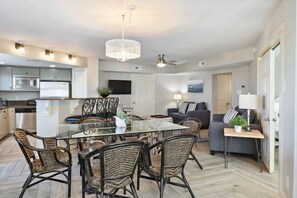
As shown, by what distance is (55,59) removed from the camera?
235 inches

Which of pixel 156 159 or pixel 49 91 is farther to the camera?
pixel 49 91

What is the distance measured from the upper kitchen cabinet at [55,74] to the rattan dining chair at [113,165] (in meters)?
5.93

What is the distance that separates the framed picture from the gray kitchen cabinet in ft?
22.2

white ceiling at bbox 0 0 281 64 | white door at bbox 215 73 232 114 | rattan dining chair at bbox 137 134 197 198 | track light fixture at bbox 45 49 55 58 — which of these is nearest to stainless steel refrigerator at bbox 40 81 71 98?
track light fixture at bbox 45 49 55 58

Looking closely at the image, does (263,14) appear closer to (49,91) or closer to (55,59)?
(55,59)

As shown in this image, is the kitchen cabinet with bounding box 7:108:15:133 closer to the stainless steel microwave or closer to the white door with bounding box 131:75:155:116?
the stainless steel microwave

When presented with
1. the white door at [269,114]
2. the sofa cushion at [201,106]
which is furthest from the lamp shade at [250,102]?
the sofa cushion at [201,106]

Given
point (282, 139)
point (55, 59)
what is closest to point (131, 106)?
point (55, 59)

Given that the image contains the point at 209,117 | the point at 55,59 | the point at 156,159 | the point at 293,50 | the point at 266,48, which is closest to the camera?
the point at 293,50

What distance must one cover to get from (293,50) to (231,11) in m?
1.17

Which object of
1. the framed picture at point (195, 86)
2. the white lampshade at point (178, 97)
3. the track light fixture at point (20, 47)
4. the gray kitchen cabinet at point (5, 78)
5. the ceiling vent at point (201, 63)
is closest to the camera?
the track light fixture at point (20, 47)

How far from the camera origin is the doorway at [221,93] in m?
8.20

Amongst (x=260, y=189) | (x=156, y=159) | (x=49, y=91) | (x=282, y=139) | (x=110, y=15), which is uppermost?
(x=110, y=15)

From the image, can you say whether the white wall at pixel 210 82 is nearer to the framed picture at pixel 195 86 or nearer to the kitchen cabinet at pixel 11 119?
the framed picture at pixel 195 86
